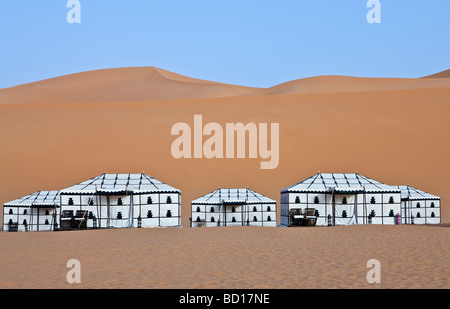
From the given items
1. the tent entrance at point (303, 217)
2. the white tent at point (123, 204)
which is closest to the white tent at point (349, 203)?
the tent entrance at point (303, 217)

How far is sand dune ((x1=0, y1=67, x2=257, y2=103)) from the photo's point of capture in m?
111

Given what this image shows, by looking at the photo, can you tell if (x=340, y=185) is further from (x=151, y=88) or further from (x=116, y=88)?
(x=116, y=88)

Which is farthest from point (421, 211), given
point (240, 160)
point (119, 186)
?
point (240, 160)

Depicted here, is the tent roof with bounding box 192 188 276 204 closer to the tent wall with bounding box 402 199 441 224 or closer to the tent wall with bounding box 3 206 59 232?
the tent wall with bounding box 402 199 441 224

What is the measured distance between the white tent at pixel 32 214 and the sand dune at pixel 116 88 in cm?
6810

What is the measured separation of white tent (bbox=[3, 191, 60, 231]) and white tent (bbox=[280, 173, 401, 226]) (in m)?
15.1

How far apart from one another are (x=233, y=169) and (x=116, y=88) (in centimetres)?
6625

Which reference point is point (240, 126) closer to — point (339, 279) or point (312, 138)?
point (312, 138)

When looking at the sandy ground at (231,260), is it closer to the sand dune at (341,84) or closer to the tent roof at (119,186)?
the tent roof at (119,186)

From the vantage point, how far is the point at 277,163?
6431 centimetres

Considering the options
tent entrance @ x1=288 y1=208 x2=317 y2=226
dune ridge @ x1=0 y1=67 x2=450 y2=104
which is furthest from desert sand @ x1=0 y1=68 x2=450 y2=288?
tent entrance @ x1=288 y1=208 x2=317 y2=226

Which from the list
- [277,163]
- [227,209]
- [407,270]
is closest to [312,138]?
[277,163]

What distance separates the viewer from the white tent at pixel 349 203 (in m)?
36.1

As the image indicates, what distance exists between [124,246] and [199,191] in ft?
122
